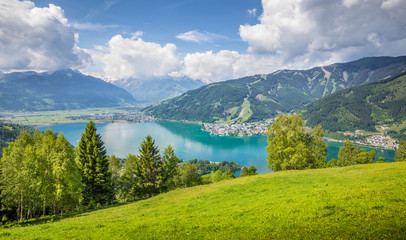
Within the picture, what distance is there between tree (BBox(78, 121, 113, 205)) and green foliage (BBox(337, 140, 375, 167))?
2851 inches

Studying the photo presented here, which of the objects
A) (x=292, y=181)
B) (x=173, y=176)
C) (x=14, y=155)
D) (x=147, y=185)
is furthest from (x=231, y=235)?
(x=173, y=176)

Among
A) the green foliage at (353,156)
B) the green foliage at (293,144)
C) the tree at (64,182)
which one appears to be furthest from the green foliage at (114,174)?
the green foliage at (353,156)

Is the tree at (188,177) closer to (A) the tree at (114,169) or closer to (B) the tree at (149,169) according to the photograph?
(B) the tree at (149,169)

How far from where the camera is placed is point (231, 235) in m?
11.8

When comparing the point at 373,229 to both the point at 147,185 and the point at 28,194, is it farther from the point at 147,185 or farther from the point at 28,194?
the point at 147,185

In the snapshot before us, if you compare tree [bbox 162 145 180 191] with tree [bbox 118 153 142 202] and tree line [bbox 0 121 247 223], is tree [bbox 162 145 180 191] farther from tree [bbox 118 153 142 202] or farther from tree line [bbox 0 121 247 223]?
tree [bbox 118 153 142 202]

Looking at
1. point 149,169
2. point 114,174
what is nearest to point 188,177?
point 149,169

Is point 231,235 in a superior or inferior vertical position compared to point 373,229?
inferior

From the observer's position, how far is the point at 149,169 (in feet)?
148

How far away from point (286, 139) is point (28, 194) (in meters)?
43.5

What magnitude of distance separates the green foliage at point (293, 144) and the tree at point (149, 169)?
25347 mm

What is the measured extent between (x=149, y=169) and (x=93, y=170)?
11547 millimetres

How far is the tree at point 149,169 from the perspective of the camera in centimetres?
4431

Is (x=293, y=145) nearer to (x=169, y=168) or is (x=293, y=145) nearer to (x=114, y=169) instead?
(x=169, y=168)
